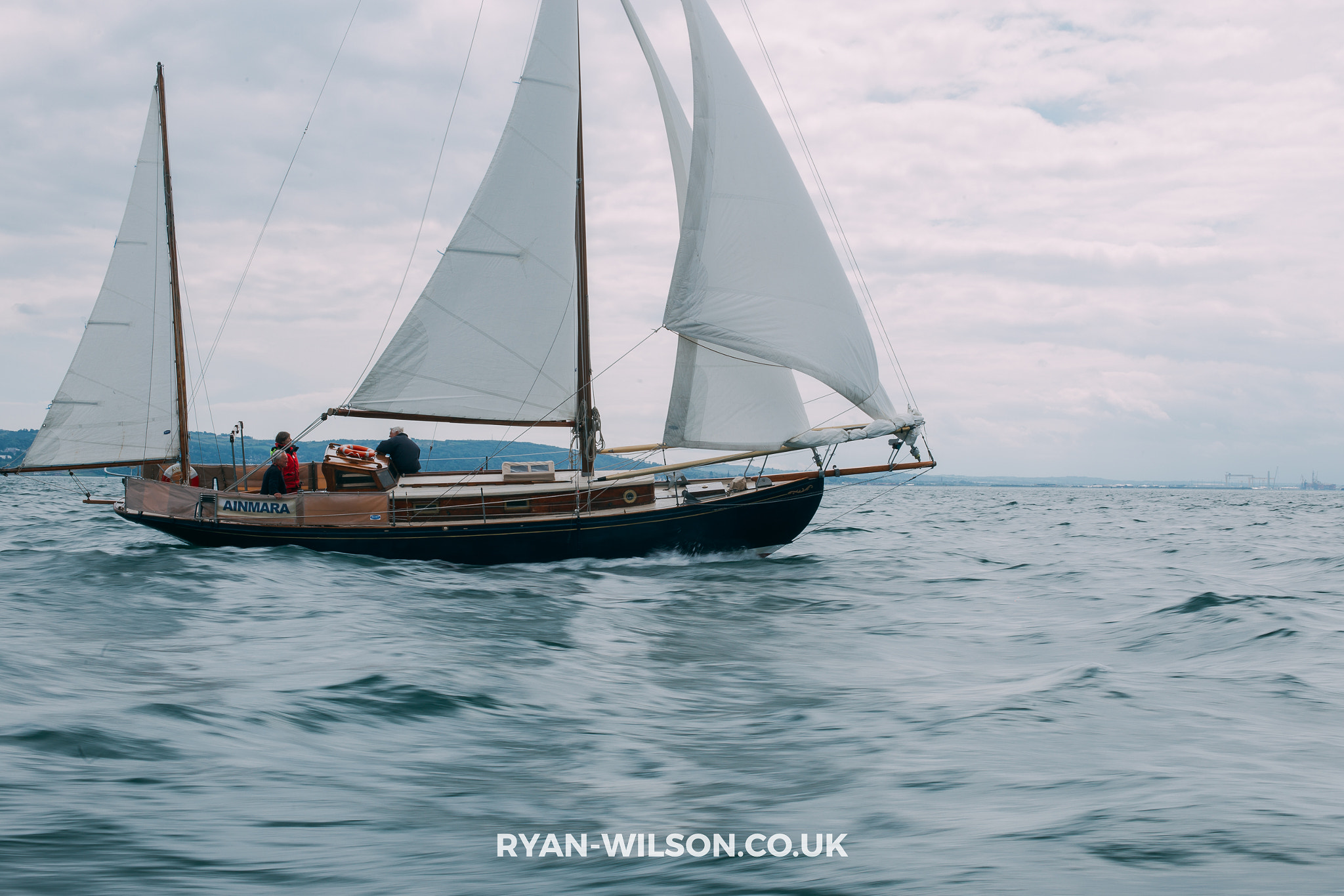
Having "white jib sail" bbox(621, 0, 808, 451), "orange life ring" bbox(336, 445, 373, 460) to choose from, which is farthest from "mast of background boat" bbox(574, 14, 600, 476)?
"orange life ring" bbox(336, 445, 373, 460)

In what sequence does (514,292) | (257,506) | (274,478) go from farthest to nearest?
(514,292), (274,478), (257,506)

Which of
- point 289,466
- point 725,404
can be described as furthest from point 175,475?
point 725,404

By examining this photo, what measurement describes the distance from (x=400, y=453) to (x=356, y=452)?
781 millimetres

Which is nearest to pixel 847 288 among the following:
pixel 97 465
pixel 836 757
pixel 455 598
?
Result: pixel 455 598

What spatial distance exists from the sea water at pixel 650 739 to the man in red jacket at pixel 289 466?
13.7ft

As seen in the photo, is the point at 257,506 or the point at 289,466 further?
the point at 289,466

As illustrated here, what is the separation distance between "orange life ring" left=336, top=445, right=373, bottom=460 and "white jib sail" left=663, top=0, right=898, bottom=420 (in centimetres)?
616

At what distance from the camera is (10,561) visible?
1395cm

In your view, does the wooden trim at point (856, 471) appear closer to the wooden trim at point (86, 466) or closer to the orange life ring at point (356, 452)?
the orange life ring at point (356, 452)

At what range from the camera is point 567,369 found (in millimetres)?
17109

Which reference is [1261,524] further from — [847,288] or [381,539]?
[381,539]

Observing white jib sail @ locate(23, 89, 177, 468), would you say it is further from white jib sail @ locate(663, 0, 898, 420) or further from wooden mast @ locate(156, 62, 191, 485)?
white jib sail @ locate(663, 0, 898, 420)

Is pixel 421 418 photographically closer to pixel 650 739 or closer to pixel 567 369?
pixel 567 369

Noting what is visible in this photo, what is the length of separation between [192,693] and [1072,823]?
5.64 meters
